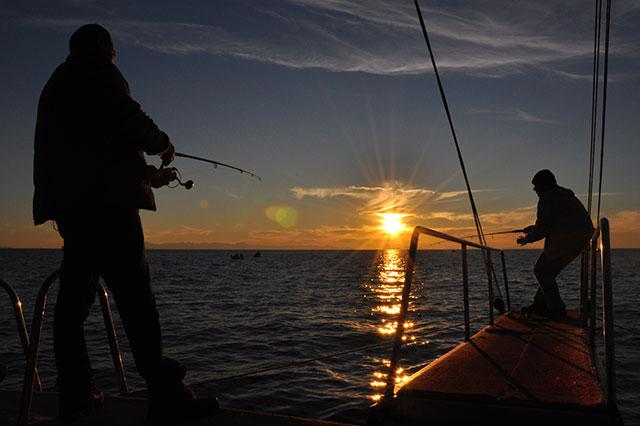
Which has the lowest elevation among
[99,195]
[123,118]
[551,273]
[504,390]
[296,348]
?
[296,348]

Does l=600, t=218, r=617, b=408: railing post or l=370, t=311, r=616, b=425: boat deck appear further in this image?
l=370, t=311, r=616, b=425: boat deck

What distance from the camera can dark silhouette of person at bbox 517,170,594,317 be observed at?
7.05m

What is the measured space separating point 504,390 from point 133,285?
2329 mm

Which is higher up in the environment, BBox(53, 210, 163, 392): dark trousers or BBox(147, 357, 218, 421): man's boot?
BBox(53, 210, 163, 392): dark trousers

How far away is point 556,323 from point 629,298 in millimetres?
25707

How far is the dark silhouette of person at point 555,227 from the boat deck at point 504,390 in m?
2.24

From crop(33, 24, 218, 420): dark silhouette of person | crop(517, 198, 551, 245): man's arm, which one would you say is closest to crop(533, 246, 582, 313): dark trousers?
crop(517, 198, 551, 245): man's arm

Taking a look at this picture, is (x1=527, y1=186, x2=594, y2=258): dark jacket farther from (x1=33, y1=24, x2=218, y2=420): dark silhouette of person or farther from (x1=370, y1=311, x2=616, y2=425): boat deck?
(x1=33, y1=24, x2=218, y2=420): dark silhouette of person

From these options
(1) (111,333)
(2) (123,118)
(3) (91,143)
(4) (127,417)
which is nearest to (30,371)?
(4) (127,417)

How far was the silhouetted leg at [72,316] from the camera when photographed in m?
3.00

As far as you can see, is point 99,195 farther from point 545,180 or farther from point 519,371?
point 545,180

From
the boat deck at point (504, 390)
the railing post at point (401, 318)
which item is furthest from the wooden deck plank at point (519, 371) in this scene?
the railing post at point (401, 318)

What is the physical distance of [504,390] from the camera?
336 centimetres

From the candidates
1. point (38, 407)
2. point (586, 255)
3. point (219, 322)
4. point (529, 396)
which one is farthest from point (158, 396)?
point (219, 322)
